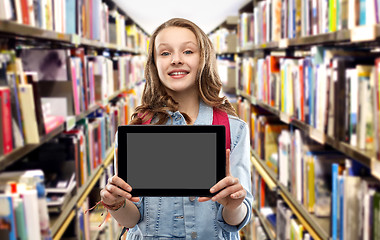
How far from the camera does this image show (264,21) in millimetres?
2910

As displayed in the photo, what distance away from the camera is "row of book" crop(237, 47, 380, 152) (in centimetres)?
120

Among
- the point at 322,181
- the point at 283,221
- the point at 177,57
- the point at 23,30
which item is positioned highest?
the point at 23,30

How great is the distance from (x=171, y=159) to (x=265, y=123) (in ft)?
6.33

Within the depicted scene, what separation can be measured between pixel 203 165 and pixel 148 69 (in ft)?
1.42

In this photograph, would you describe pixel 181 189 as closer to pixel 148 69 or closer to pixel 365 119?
pixel 148 69

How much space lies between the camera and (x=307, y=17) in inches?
72.3

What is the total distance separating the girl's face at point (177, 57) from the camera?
114 centimetres

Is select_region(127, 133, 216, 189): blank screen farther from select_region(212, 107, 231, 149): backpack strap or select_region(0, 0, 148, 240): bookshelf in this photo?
select_region(0, 0, 148, 240): bookshelf

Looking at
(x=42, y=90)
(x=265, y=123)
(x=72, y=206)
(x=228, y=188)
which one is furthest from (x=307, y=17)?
(x=72, y=206)

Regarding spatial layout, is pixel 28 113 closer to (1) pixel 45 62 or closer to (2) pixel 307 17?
(1) pixel 45 62

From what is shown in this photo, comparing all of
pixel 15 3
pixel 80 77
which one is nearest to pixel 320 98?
pixel 15 3

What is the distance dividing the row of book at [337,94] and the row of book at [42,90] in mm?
1033

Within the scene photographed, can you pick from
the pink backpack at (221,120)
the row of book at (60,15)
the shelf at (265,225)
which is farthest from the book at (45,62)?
the shelf at (265,225)

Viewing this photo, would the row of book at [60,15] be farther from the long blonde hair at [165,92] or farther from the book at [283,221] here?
the book at [283,221]
